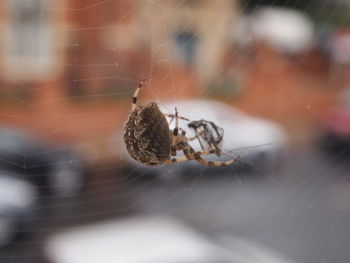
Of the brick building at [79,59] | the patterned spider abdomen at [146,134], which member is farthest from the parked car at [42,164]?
the patterned spider abdomen at [146,134]

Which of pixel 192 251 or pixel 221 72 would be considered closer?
pixel 192 251

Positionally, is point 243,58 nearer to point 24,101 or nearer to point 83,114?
point 83,114

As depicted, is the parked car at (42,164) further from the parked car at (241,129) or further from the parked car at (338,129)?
the parked car at (338,129)

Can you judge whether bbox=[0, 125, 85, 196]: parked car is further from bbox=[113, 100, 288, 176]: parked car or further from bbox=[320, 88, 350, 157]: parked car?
bbox=[320, 88, 350, 157]: parked car

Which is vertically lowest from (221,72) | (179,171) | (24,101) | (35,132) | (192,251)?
(192,251)

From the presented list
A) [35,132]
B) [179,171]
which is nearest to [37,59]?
[35,132]

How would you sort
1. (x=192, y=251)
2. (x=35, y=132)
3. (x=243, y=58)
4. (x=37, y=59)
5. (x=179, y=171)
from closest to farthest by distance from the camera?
(x=192, y=251)
(x=179, y=171)
(x=35, y=132)
(x=37, y=59)
(x=243, y=58)

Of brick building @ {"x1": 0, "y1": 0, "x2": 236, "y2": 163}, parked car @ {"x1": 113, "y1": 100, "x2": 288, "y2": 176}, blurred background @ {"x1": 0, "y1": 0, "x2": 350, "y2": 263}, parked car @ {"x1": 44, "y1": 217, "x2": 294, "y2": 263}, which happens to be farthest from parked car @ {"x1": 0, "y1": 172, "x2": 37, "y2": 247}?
brick building @ {"x1": 0, "y1": 0, "x2": 236, "y2": 163}
